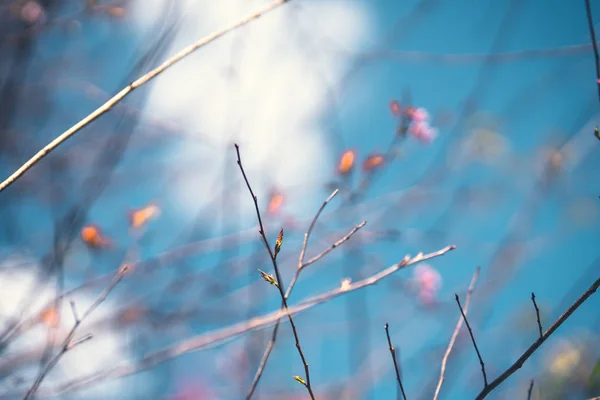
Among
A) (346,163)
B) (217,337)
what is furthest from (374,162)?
(217,337)

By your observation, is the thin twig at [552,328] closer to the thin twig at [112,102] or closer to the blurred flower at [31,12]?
the thin twig at [112,102]

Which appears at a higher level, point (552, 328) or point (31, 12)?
point (31, 12)

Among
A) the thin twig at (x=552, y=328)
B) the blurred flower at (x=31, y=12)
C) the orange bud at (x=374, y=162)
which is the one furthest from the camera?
the blurred flower at (x=31, y=12)

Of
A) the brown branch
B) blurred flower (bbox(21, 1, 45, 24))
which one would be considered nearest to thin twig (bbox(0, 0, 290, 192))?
the brown branch

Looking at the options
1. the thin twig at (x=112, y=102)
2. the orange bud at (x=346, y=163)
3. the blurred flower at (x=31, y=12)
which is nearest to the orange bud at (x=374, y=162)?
the orange bud at (x=346, y=163)

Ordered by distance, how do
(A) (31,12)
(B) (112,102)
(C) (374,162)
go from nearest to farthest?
(B) (112,102), (C) (374,162), (A) (31,12)

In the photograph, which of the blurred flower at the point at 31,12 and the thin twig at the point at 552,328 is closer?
the thin twig at the point at 552,328

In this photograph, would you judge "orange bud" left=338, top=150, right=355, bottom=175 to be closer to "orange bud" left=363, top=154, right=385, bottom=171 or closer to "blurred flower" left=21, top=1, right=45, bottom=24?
"orange bud" left=363, top=154, right=385, bottom=171

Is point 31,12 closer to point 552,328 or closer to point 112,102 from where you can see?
point 112,102

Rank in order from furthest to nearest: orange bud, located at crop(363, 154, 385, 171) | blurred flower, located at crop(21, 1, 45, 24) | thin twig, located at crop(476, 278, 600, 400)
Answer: blurred flower, located at crop(21, 1, 45, 24)
orange bud, located at crop(363, 154, 385, 171)
thin twig, located at crop(476, 278, 600, 400)

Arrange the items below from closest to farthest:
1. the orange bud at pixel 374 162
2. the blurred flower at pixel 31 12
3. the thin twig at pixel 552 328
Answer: the thin twig at pixel 552 328 < the orange bud at pixel 374 162 < the blurred flower at pixel 31 12

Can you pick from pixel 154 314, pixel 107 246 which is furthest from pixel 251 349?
pixel 107 246

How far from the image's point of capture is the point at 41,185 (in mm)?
2969

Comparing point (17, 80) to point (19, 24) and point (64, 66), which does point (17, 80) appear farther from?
point (64, 66)
